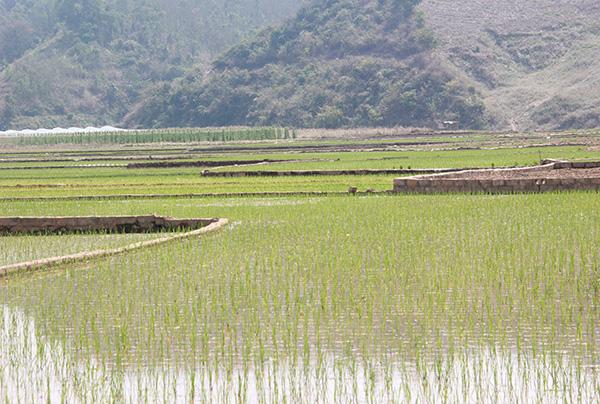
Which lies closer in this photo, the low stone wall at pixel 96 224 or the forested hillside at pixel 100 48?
the low stone wall at pixel 96 224

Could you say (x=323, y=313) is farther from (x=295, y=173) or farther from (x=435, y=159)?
(x=435, y=159)

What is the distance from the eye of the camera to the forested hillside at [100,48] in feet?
397

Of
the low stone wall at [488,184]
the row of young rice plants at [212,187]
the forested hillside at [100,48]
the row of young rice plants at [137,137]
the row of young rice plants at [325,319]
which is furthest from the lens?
the forested hillside at [100,48]

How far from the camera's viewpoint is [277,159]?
140ft

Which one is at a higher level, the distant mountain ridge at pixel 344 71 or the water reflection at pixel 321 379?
the distant mountain ridge at pixel 344 71

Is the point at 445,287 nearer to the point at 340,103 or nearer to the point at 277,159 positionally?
the point at 277,159

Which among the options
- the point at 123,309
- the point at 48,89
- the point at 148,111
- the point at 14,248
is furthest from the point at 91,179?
the point at 48,89

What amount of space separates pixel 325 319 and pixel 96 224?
927 cm

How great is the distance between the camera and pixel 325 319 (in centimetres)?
1031

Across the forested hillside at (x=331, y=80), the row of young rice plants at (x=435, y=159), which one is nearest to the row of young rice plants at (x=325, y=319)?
the row of young rice plants at (x=435, y=159)

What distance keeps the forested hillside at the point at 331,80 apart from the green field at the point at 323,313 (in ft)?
237

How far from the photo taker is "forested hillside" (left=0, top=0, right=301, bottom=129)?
397 feet

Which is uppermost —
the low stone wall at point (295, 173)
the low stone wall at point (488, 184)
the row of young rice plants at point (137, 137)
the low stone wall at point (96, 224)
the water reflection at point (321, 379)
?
the row of young rice plants at point (137, 137)

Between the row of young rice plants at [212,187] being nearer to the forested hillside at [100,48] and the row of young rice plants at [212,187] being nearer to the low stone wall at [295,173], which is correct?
the low stone wall at [295,173]
